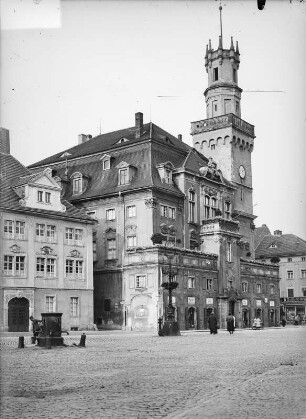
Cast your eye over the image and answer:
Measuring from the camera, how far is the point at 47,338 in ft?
88.5

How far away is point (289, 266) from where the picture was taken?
293 feet

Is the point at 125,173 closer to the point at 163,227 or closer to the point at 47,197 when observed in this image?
the point at 163,227

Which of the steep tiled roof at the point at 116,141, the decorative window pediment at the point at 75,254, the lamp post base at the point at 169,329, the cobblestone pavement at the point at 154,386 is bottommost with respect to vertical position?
the cobblestone pavement at the point at 154,386

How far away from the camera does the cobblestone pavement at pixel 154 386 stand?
Result: 10609mm

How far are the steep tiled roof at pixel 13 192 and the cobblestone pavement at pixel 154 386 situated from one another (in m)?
29.5

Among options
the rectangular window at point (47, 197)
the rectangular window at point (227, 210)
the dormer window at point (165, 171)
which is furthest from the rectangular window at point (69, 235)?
the rectangular window at point (227, 210)

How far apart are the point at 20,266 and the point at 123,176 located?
1632 cm

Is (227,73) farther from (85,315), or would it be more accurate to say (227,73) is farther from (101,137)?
(85,315)

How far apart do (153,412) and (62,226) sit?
1724 inches

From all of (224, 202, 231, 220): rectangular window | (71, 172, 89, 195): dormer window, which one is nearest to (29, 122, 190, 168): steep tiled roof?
(71, 172, 89, 195): dormer window

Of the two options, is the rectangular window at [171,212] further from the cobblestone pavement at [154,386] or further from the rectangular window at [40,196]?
the cobblestone pavement at [154,386]

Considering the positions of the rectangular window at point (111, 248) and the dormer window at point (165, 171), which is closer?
the rectangular window at point (111, 248)

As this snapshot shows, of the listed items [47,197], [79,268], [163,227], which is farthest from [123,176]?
[79,268]

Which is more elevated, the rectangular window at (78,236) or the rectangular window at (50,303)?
the rectangular window at (78,236)
